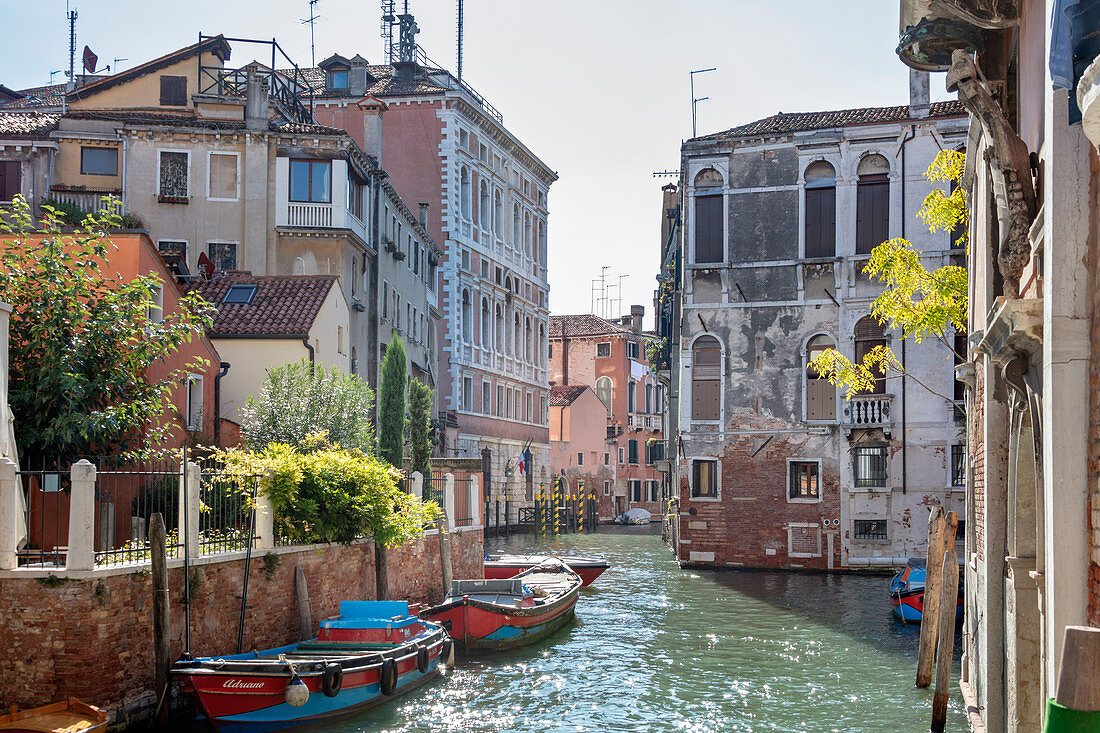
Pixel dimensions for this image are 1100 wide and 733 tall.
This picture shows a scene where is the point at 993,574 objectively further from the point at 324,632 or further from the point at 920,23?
the point at 324,632

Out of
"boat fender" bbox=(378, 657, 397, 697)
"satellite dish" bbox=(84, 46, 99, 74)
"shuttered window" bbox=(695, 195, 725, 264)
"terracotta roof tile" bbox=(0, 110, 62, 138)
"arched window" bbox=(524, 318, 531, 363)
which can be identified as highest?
"satellite dish" bbox=(84, 46, 99, 74)

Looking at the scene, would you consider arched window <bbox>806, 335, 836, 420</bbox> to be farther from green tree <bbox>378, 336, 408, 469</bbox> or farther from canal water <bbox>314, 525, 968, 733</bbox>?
green tree <bbox>378, 336, 408, 469</bbox>

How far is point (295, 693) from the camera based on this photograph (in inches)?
390

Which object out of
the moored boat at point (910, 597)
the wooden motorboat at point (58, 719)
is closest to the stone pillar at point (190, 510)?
the wooden motorboat at point (58, 719)

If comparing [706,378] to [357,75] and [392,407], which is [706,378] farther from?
[357,75]

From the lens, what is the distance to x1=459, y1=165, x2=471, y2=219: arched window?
35.7 metres

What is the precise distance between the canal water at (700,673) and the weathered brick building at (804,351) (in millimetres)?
2359

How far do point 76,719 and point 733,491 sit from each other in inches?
691

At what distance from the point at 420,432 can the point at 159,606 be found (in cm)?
1116

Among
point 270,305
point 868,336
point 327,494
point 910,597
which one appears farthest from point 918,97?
point 327,494

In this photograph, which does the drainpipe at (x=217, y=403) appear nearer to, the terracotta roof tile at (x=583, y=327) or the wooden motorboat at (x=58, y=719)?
the wooden motorboat at (x=58, y=719)

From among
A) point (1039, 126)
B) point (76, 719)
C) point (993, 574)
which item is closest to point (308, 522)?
point (76, 719)

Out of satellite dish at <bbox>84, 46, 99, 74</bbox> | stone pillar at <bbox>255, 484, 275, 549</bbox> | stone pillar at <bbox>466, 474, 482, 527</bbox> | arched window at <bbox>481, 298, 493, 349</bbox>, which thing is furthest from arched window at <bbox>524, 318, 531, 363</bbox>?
stone pillar at <bbox>255, 484, 275, 549</bbox>

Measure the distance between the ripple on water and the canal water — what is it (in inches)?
0.8
